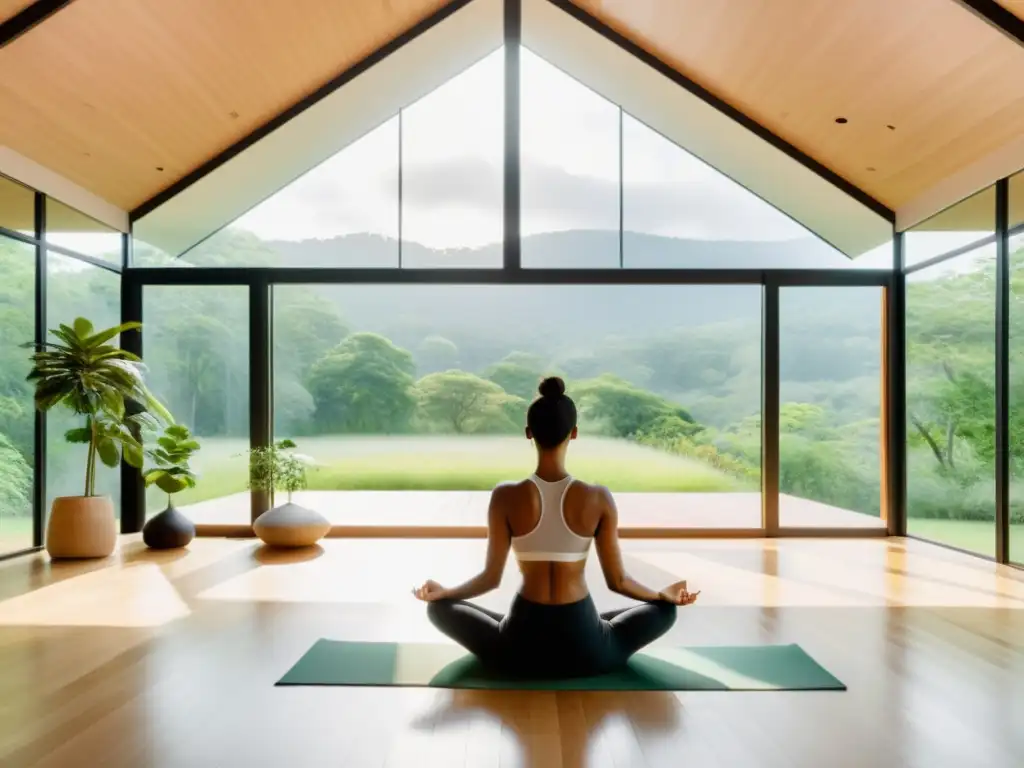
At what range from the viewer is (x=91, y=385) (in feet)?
18.3

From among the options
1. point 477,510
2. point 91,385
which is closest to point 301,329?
point 91,385

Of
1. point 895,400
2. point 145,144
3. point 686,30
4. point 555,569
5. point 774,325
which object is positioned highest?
point 686,30

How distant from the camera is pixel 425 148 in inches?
266

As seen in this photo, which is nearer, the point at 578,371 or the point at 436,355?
the point at 436,355

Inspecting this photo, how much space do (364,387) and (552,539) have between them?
5901 millimetres

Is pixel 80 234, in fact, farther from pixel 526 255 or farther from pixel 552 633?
pixel 552 633

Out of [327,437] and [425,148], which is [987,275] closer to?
[425,148]

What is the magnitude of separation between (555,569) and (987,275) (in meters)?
4.58

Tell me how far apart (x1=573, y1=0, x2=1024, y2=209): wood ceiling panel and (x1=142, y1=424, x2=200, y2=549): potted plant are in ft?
15.2

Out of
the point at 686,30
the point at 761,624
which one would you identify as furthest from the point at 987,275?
the point at 761,624

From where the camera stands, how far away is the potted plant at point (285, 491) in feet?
19.9

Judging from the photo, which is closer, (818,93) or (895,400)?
(818,93)

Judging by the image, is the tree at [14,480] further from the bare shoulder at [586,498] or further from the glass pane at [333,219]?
the bare shoulder at [586,498]

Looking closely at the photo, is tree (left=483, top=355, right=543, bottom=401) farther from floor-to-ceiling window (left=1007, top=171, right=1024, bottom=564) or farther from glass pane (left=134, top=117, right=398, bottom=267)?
floor-to-ceiling window (left=1007, top=171, right=1024, bottom=564)
